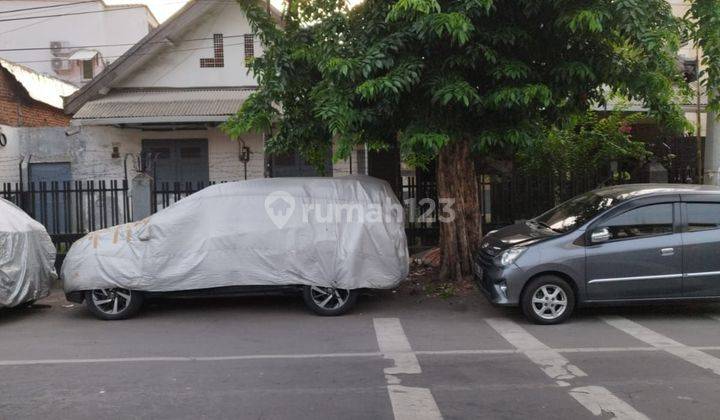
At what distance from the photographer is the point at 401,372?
5531 mm

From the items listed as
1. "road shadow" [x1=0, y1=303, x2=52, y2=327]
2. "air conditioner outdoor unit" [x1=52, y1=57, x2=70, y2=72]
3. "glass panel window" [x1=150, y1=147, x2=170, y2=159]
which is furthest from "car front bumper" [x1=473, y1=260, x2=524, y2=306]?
"air conditioner outdoor unit" [x1=52, y1=57, x2=70, y2=72]

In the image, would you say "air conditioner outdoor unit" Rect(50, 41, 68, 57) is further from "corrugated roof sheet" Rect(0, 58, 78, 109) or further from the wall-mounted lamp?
the wall-mounted lamp

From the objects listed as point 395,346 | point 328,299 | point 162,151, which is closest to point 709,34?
point 395,346

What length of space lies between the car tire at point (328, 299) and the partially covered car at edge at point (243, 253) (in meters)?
0.01

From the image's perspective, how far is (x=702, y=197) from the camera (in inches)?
295

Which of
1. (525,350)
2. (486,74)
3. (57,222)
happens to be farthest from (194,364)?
(57,222)

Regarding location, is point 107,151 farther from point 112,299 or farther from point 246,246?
point 246,246

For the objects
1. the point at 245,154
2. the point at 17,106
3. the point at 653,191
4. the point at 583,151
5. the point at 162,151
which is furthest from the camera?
the point at 17,106

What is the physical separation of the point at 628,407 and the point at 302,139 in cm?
593

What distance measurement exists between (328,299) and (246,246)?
4.08 ft

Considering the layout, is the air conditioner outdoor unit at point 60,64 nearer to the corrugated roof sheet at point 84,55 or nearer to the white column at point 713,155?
the corrugated roof sheet at point 84,55

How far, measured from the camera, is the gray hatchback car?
7.25 metres

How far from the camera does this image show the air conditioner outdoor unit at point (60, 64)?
92.2 ft

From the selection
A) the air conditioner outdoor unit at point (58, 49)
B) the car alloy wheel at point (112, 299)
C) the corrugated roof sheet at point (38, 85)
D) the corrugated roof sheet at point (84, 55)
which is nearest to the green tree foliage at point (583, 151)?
the car alloy wheel at point (112, 299)
